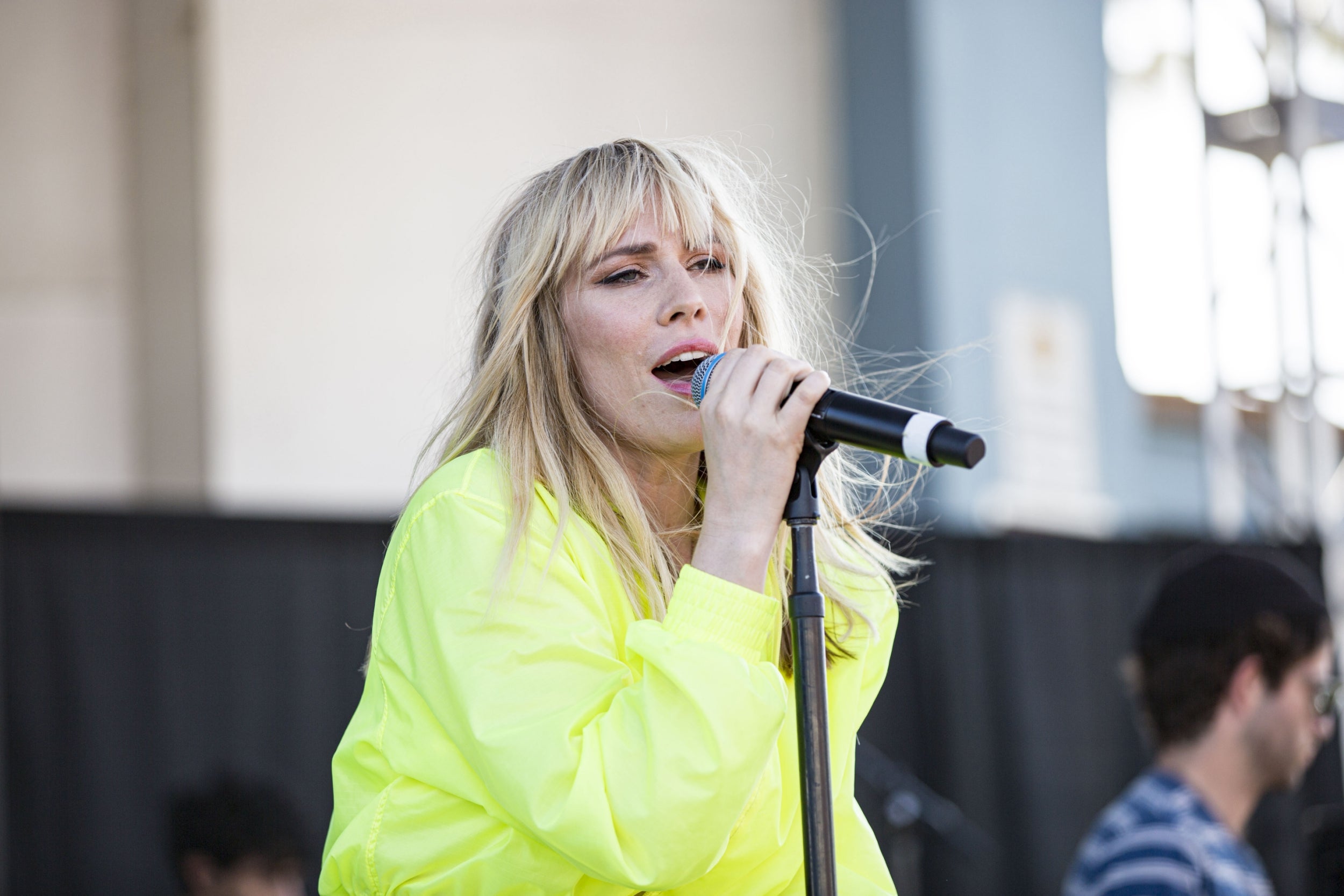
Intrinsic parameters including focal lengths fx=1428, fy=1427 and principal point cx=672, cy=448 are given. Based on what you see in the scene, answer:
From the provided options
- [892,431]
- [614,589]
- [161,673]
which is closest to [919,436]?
[892,431]

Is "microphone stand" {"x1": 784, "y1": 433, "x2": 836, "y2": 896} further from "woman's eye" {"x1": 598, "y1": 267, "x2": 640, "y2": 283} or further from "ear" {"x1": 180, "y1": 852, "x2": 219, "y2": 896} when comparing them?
"ear" {"x1": 180, "y1": 852, "x2": 219, "y2": 896}

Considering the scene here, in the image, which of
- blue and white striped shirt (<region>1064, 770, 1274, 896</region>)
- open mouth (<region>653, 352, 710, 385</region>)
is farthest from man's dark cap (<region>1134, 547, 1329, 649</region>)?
open mouth (<region>653, 352, 710, 385</region>)

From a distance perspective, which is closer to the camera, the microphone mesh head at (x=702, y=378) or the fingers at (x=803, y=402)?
the fingers at (x=803, y=402)

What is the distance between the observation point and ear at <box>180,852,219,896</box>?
326cm

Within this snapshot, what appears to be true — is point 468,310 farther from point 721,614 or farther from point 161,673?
point 721,614

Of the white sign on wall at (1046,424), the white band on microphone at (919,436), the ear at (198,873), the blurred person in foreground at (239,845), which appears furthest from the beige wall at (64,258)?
the white band on microphone at (919,436)

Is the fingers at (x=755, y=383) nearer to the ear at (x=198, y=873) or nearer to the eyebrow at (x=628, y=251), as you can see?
the eyebrow at (x=628, y=251)

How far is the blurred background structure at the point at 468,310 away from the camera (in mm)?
4035

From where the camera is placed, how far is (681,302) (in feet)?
5.08

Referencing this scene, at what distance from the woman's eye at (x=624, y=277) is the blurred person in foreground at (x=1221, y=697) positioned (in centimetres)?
167

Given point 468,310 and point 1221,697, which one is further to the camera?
point 468,310

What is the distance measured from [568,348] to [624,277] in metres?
0.11

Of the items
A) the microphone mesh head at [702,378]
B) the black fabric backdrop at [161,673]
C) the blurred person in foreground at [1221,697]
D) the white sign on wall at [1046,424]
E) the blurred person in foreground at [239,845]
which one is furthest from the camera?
the white sign on wall at [1046,424]

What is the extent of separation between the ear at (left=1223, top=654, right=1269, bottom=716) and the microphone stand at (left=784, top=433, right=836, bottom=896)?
1903 mm
